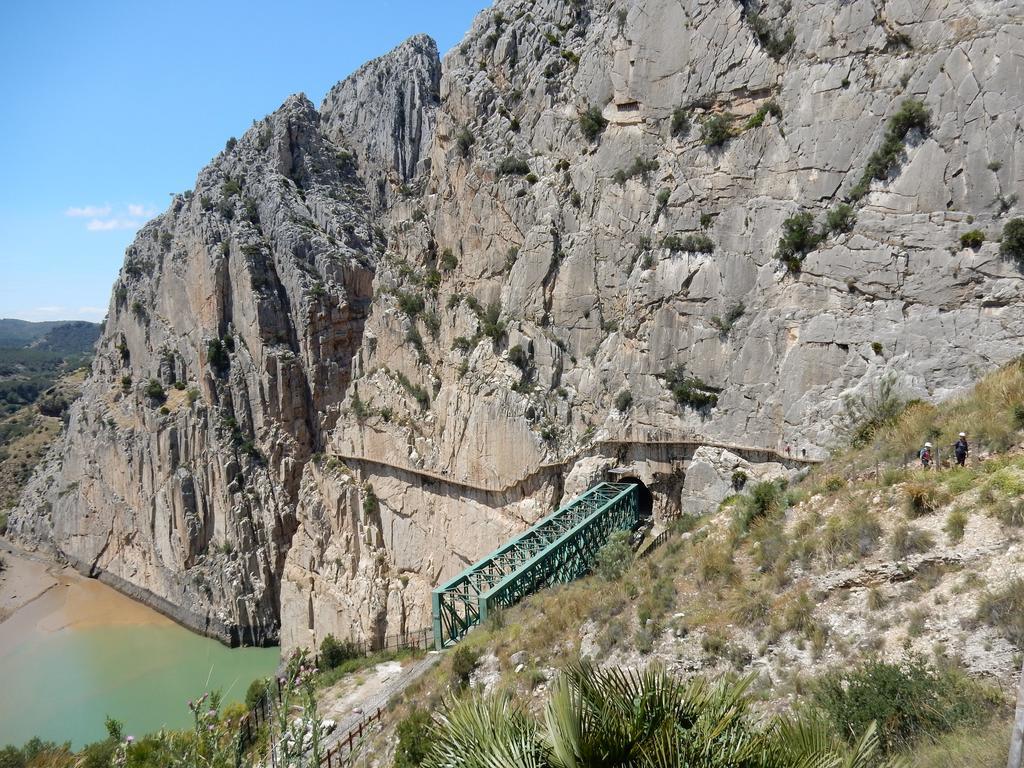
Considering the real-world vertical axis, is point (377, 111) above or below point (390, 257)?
above

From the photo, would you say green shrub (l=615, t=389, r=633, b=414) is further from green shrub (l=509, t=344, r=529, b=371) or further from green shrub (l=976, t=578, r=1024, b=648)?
green shrub (l=976, t=578, r=1024, b=648)

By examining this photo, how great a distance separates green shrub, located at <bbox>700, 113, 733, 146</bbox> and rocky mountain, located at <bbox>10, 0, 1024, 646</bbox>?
0.09 meters

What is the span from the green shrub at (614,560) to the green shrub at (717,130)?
45.8 ft

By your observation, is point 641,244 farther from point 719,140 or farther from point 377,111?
point 377,111

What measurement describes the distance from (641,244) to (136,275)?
38455 millimetres

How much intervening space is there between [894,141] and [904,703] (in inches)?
651

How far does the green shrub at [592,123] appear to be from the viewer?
26844mm

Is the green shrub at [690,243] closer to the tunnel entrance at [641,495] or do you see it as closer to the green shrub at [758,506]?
→ the tunnel entrance at [641,495]

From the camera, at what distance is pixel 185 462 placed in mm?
40125

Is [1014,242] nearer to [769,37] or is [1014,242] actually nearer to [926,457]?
[926,457]

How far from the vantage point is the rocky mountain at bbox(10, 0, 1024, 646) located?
18594 mm

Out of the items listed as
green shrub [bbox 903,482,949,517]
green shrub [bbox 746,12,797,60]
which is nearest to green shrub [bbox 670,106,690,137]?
green shrub [bbox 746,12,797,60]

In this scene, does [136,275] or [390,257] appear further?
[136,275]

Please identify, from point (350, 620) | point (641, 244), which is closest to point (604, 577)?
point (641, 244)
